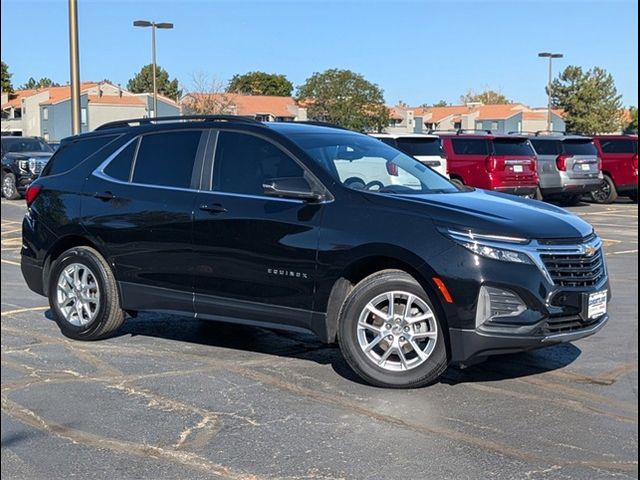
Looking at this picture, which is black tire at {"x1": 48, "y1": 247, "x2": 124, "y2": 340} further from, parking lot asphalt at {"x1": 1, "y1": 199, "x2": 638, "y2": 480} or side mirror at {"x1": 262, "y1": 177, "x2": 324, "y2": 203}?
side mirror at {"x1": 262, "y1": 177, "x2": 324, "y2": 203}

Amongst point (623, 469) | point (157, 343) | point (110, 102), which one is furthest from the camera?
point (110, 102)

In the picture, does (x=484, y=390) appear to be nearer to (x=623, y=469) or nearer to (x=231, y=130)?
(x=623, y=469)

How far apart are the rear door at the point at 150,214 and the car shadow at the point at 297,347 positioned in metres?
0.68

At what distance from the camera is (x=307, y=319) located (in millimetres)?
6020

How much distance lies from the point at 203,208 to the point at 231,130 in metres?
0.65

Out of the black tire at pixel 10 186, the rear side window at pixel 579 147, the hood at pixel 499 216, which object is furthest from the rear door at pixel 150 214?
the black tire at pixel 10 186

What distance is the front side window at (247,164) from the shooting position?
248 inches

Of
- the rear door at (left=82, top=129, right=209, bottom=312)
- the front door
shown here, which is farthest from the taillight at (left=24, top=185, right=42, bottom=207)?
→ the front door

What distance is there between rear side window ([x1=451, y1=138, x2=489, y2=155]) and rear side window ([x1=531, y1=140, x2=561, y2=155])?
2.12 metres

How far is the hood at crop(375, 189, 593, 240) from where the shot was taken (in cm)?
549

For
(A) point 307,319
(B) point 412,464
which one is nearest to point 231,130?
(A) point 307,319

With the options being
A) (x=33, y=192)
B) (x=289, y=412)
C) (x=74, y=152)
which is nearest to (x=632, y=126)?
(x=74, y=152)

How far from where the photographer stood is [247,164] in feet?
21.2

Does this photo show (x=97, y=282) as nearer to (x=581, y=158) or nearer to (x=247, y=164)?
(x=247, y=164)
